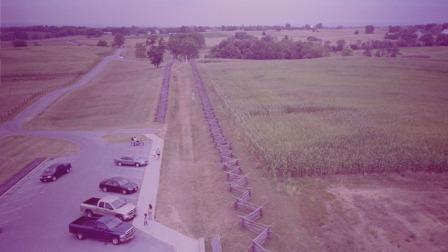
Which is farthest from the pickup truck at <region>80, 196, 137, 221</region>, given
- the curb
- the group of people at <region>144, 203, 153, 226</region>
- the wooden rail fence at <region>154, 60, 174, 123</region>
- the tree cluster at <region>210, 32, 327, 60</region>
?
the tree cluster at <region>210, 32, 327, 60</region>

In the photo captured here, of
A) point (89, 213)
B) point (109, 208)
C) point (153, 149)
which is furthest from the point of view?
point (153, 149)

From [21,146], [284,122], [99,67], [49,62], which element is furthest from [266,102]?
[49,62]

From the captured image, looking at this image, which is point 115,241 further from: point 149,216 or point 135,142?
point 135,142

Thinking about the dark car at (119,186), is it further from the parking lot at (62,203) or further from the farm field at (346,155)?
the farm field at (346,155)

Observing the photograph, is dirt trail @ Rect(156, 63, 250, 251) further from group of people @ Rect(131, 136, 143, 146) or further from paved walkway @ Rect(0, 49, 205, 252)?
group of people @ Rect(131, 136, 143, 146)

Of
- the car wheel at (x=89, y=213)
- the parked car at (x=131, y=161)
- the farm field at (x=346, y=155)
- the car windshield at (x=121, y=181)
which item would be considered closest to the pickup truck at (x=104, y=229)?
the car wheel at (x=89, y=213)

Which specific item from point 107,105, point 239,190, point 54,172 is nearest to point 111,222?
point 239,190

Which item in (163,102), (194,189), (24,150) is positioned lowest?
(24,150)
